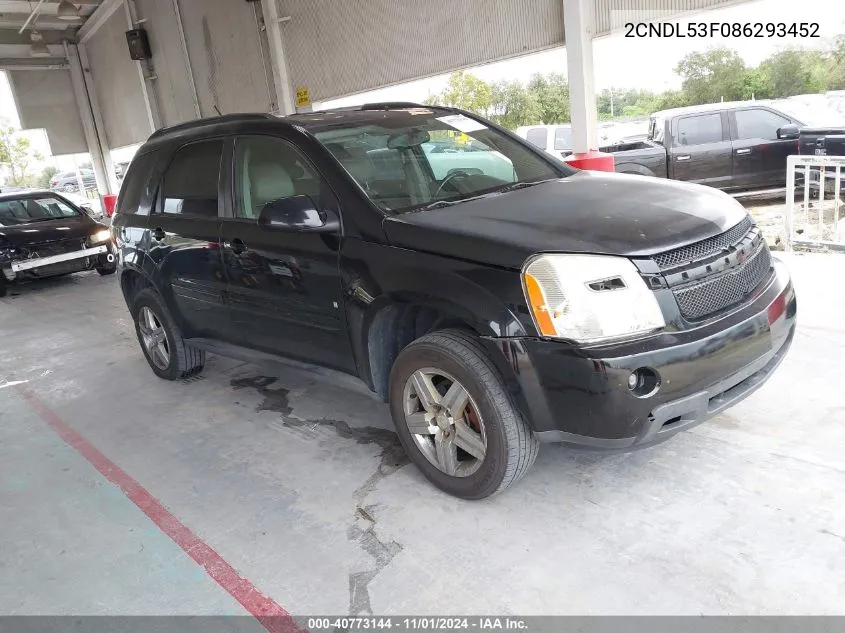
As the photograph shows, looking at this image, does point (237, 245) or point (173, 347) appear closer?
point (237, 245)

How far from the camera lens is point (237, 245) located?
11.6 feet

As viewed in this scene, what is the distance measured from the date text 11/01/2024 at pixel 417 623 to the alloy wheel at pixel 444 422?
0.66m

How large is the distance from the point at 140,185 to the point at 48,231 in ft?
19.2

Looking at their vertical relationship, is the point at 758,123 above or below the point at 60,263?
above

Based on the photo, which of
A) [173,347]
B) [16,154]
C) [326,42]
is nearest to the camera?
[173,347]

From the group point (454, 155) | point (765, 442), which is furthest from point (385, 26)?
point (765, 442)

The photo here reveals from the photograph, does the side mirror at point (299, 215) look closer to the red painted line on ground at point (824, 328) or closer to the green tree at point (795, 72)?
the red painted line on ground at point (824, 328)

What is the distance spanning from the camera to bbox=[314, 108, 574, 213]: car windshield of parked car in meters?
3.11

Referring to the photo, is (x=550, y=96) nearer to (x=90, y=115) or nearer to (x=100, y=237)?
(x=100, y=237)

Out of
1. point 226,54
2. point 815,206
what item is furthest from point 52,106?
point 815,206

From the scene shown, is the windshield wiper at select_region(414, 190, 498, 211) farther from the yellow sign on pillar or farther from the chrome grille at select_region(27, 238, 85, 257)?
the yellow sign on pillar

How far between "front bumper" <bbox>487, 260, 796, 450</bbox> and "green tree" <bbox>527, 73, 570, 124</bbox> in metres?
12.7

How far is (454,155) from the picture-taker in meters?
3.54

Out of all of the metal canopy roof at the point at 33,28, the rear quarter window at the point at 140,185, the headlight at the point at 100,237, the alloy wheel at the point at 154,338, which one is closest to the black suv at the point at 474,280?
Answer: the rear quarter window at the point at 140,185
